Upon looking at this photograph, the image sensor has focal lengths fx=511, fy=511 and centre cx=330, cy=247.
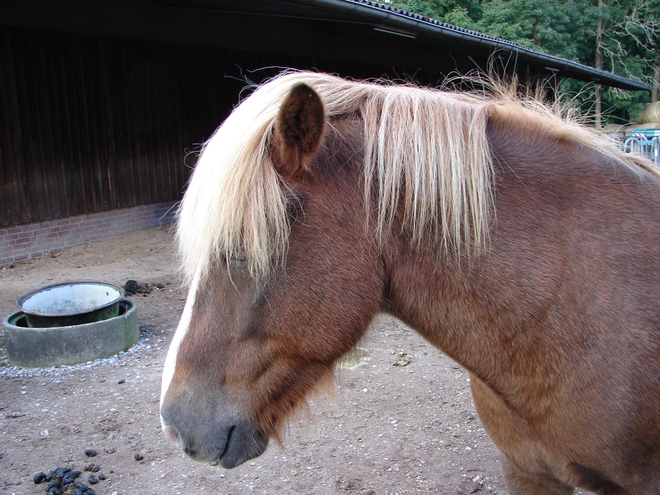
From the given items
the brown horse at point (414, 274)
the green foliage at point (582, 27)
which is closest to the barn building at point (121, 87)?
the brown horse at point (414, 274)

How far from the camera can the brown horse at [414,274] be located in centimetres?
146

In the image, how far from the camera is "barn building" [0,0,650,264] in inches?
296

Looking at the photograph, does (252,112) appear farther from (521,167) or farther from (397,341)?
(397,341)

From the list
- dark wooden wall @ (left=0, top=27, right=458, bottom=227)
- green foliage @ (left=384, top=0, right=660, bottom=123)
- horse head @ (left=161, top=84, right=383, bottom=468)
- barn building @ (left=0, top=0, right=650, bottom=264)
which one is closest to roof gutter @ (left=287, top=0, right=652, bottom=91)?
barn building @ (left=0, top=0, right=650, bottom=264)

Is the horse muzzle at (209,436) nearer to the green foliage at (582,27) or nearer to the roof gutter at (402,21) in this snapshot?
the roof gutter at (402,21)

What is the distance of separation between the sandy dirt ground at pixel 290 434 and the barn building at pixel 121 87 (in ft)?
12.8

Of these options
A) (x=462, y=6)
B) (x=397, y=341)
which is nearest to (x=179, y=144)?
(x=397, y=341)

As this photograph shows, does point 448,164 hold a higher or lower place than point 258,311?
higher

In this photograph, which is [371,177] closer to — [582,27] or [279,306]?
[279,306]

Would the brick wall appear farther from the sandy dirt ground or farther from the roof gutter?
the roof gutter

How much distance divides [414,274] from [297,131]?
54 centimetres

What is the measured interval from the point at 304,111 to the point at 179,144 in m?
9.42

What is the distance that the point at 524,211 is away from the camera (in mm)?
1535

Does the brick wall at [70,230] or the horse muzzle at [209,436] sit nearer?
the horse muzzle at [209,436]
